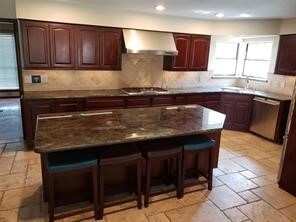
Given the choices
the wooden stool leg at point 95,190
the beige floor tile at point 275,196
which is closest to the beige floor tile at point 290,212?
the beige floor tile at point 275,196

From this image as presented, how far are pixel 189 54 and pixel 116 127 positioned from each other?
3.26 metres

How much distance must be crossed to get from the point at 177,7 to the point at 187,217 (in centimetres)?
327

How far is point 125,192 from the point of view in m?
2.76

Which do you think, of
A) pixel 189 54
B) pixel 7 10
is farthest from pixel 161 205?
pixel 7 10

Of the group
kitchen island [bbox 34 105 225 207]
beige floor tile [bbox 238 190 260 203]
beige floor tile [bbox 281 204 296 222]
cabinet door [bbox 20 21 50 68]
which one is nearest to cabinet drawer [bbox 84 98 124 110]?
cabinet door [bbox 20 21 50 68]

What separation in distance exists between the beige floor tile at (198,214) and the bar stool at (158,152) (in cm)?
28

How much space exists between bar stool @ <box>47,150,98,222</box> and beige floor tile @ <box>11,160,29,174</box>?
131 centimetres

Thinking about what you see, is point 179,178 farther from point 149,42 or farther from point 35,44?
point 35,44

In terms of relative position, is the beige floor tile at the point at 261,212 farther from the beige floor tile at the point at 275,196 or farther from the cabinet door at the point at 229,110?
the cabinet door at the point at 229,110

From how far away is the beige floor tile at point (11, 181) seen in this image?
9.55 feet

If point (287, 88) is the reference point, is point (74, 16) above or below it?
above

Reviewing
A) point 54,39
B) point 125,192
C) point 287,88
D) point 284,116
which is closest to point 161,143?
point 125,192

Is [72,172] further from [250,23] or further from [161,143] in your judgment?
[250,23]

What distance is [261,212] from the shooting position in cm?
257
